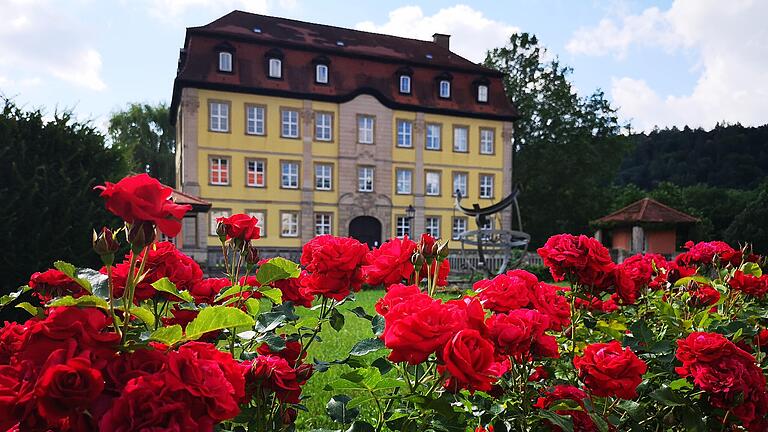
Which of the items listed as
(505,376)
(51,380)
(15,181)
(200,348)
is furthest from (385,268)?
(15,181)

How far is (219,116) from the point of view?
24.7 metres

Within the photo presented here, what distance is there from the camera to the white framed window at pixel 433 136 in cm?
2842

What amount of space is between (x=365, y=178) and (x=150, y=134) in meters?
15.6

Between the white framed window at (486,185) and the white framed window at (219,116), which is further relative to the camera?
the white framed window at (486,185)

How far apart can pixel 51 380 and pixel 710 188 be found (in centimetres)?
4816

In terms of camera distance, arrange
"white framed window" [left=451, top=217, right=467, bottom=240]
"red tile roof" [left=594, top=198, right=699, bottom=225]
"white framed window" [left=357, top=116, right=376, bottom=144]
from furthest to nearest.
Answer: "white framed window" [left=451, top=217, right=467, bottom=240]
"white framed window" [left=357, top=116, right=376, bottom=144]
"red tile roof" [left=594, top=198, right=699, bottom=225]

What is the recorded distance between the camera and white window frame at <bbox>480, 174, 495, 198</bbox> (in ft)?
96.2

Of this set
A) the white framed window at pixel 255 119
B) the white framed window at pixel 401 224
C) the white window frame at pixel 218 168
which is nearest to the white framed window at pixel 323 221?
the white framed window at pixel 401 224

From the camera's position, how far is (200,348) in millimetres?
976

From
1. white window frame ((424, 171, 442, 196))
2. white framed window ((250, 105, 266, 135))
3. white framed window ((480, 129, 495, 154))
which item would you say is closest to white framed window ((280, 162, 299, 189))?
white framed window ((250, 105, 266, 135))

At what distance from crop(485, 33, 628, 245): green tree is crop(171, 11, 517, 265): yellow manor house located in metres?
4.41

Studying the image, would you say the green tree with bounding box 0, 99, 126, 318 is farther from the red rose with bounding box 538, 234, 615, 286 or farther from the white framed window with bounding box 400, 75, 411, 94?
the white framed window with bounding box 400, 75, 411, 94

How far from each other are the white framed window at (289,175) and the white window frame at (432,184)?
670 centimetres

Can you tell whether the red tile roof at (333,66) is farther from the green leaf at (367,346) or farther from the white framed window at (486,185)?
the green leaf at (367,346)
